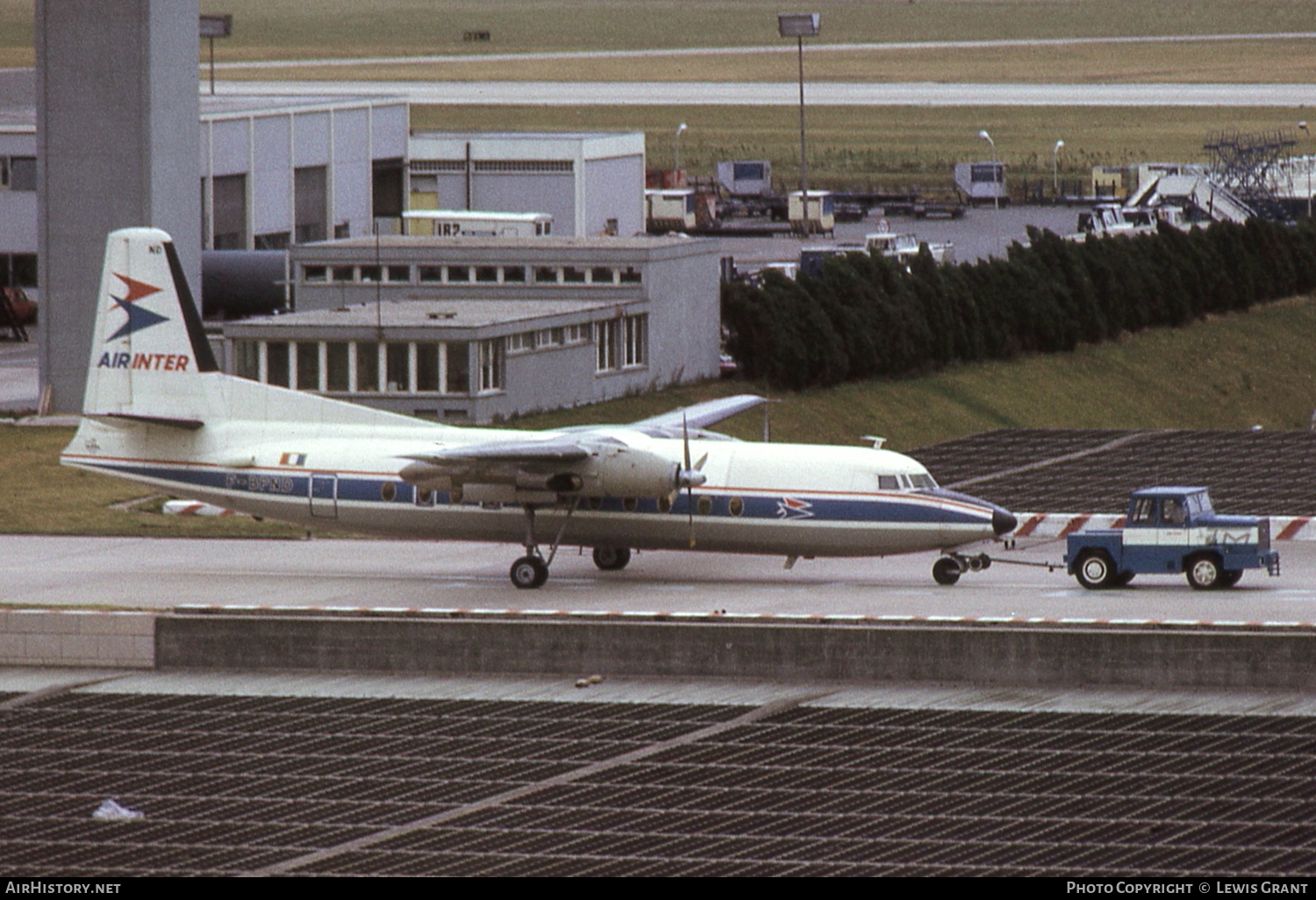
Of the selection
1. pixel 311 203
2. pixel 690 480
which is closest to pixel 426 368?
pixel 690 480

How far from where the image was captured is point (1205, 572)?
4031 centimetres

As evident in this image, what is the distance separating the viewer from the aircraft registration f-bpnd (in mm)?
40500

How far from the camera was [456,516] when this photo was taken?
41.9 m

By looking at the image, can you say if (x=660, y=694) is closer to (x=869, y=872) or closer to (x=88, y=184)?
(x=869, y=872)

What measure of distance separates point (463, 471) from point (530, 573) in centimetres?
242

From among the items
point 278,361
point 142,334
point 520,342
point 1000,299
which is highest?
point 1000,299

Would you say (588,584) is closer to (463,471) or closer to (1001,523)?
(463,471)

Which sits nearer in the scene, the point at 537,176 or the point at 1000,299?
the point at 1000,299

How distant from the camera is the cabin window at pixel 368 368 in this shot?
6131cm

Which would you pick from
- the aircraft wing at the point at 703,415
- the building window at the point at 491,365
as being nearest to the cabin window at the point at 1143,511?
the aircraft wing at the point at 703,415

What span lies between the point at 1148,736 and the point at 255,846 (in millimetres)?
12494

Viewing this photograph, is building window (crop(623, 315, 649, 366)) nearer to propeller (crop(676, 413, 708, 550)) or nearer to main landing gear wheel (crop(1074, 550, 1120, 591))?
propeller (crop(676, 413, 708, 550))

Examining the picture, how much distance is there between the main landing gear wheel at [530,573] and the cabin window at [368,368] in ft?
69.6
